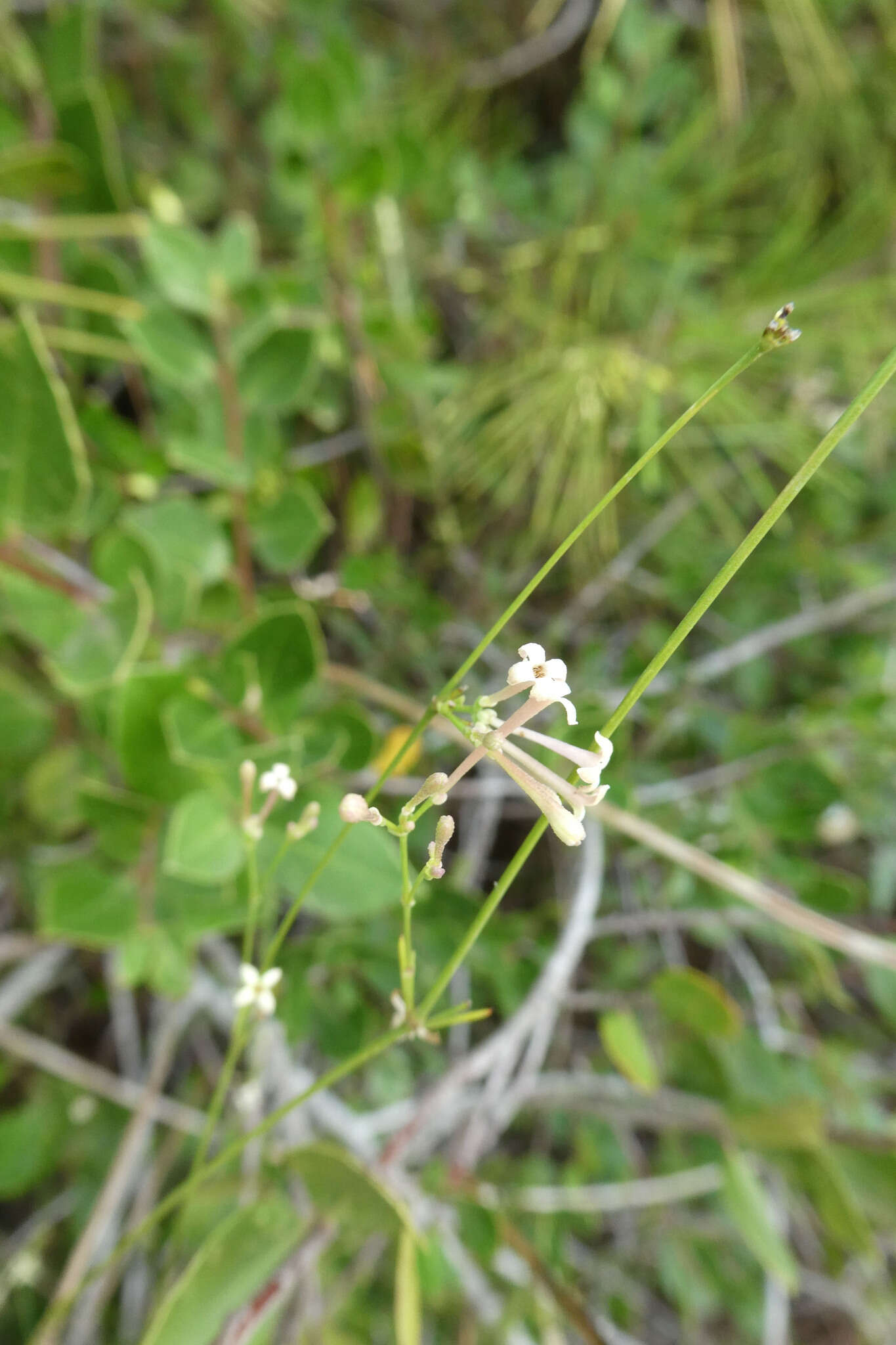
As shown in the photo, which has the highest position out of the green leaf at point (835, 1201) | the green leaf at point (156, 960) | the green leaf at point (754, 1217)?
the green leaf at point (156, 960)

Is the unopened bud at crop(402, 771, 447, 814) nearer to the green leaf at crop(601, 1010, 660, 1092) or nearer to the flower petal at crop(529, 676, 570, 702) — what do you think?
the flower petal at crop(529, 676, 570, 702)

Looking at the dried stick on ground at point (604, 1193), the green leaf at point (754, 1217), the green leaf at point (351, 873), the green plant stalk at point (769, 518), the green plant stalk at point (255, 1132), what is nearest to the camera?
the green plant stalk at point (769, 518)

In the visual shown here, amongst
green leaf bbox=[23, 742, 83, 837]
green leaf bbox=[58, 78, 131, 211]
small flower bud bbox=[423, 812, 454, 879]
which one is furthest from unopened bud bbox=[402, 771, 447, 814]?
green leaf bbox=[58, 78, 131, 211]

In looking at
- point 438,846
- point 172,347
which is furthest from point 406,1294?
point 172,347

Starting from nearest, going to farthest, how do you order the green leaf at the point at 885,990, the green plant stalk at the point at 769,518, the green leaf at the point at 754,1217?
the green plant stalk at the point at 769,518, the green leaf at the point at 754,1217, the green leaf at the point at 885,990

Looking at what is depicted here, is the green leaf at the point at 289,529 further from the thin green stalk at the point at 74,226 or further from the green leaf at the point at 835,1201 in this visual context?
the green leaf at the point at 835,1201

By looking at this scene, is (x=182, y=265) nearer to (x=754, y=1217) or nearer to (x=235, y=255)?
(x=235, y=255)

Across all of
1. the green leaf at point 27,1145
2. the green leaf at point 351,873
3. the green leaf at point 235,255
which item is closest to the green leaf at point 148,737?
the green leaf at point 351,873

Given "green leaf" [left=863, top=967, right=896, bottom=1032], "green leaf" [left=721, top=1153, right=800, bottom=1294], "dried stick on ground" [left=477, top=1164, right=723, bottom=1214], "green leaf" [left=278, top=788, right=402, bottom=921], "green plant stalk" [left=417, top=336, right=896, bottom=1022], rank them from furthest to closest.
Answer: "green leaf" [left=863, top=967, right=896, bottom=1032] < "dried stick on ground" [left=477, top=1164, right=723, bottom=1214] < "green leaf" [left=721, top=1153, right=800, bottom=1294] < "green leaf" [left=278, top=788, right=402, bottom=921] < "green plant stalk" [left=417, top=336, right=896, bottom=1022]
